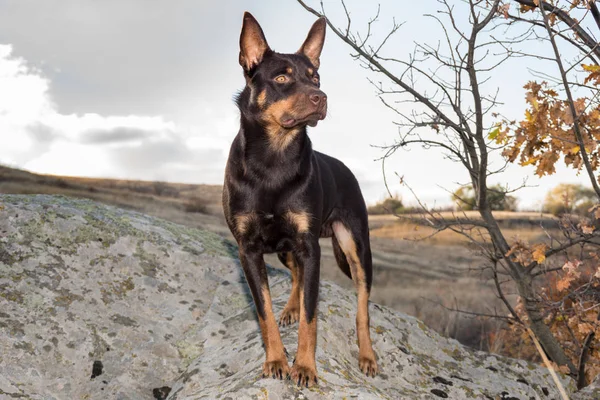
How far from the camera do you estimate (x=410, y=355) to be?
6.01m

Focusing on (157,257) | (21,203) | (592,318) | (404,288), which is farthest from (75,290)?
(404,288)

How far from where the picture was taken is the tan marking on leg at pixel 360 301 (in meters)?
5.45

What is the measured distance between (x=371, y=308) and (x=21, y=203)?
4496 mm

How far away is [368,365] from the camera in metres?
5.41

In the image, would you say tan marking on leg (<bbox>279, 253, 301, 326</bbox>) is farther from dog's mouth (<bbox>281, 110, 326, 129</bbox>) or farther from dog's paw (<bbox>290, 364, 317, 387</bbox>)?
dog's mouth (<bbox>281, 110, 326, 129</bbox>)

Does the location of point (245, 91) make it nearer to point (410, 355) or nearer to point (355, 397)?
point (355, 397)

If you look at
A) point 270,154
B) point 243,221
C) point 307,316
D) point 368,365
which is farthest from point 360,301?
point 270,154

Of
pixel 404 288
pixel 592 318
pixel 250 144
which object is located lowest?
pixel 404 288

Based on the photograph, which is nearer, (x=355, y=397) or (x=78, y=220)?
(x=355, y=397)

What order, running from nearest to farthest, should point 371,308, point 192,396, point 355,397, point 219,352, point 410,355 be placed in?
point 355,397 < point 192,396 < point 219,352 < point 410,355 < point 371,308

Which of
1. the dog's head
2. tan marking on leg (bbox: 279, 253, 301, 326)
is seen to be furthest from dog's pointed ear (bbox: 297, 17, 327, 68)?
tan marking on leg (bbox: 279, 253, 301, 326)

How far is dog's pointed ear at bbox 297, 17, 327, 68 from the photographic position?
17.4ft

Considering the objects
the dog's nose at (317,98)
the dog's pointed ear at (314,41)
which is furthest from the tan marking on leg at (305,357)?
the dog's pointed ear at (314,41)

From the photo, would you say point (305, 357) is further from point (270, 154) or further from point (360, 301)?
point (270, 154)
